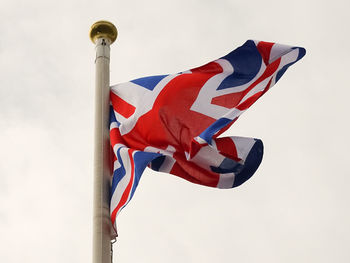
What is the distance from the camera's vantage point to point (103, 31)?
17.9 m

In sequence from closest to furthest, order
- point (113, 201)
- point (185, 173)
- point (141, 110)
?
point (113, 201) < point (185, 173) < point (141, 110)

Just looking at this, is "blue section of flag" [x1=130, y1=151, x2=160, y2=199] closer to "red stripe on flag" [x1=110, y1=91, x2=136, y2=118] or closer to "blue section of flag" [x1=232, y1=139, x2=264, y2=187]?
"red stripe on flag" [x1=110, y1=91, x2=136, y2=118]

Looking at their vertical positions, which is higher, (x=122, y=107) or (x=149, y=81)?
(x=149, y=81)

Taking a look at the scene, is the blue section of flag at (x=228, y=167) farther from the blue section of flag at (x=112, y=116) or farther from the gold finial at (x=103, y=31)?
the gold finial at (x=103, y=31)

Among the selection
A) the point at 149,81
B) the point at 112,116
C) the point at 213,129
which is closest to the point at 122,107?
the point at 112,116

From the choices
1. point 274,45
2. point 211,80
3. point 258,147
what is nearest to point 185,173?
point 258,147

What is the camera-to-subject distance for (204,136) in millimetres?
15531

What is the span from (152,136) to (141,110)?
84 cm

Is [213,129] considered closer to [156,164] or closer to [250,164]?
[250,164]

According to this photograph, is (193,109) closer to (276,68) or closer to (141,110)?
(141,110)

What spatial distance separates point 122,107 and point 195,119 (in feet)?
5.36

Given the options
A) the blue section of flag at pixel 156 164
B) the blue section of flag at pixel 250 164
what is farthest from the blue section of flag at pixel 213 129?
the blue section of flag at pixel 156 164

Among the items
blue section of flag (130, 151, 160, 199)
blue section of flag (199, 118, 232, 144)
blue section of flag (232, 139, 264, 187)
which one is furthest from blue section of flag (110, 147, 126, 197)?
blue section of flag (232, 139, 264, 187)

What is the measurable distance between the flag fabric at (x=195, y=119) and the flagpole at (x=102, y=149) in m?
0.19
